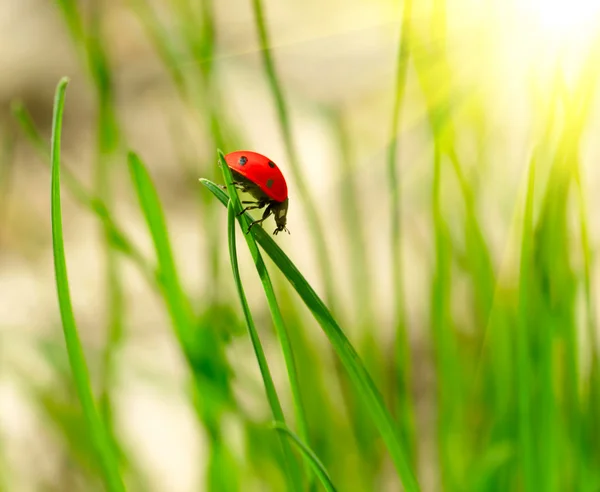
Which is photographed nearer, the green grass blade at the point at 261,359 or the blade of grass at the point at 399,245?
the green grass blade at the point at 261,359

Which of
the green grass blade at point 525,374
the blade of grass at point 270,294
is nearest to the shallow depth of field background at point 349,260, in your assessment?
the green grass blade at point 525,374

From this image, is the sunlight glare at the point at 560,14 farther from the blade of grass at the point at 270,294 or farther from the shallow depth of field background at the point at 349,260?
the blade of grass at the point at 270,294

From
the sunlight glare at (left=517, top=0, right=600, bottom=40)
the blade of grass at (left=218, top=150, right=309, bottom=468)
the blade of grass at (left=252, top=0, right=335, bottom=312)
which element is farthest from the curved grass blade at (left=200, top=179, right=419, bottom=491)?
the sunlight glare at (left=517, top=0, right=600, bottom=40)

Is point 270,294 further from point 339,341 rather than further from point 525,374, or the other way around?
point 525,374

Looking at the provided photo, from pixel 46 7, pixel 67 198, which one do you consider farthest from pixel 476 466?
pixel 46 7

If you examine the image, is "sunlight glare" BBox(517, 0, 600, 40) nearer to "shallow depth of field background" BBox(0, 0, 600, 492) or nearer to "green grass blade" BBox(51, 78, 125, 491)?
"shallow depth of field background" BBox(0, 0, 600, 492)

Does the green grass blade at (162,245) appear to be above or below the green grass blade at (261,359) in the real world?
above

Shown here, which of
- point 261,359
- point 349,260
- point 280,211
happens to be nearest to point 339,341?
point 261,359
